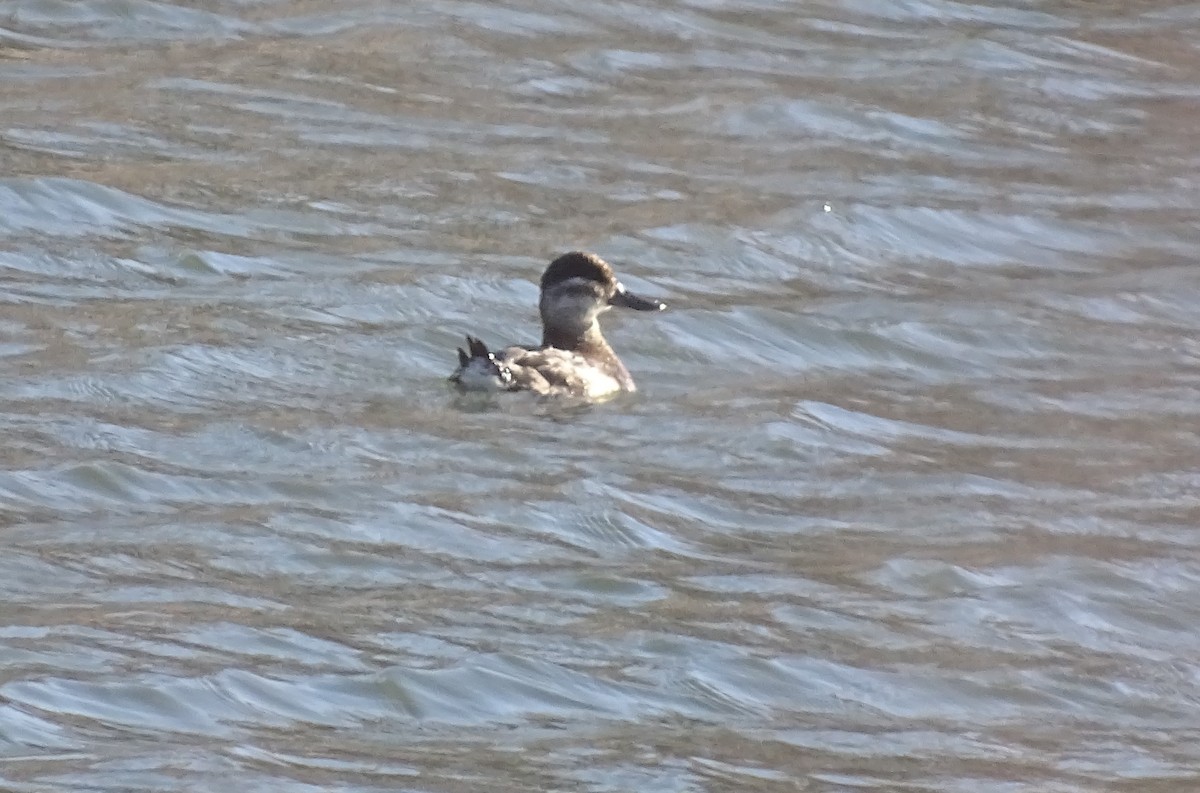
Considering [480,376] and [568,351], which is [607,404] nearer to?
[568,351]

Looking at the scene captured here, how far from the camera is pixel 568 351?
450 inches

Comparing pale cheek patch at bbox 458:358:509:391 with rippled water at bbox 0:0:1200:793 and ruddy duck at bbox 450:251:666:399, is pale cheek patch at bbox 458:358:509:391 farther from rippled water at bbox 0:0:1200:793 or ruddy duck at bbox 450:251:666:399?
rippled water at bbox 0:0:1200:793

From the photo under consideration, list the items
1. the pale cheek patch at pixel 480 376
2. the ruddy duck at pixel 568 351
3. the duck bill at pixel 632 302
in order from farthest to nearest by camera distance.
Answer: the duck bill at pixel 632 302 → the ruddy duck at pixel 568 351 → the pale cheek patch at pixel 480 376

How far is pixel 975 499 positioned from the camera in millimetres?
9719

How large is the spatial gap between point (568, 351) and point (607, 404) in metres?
0.51

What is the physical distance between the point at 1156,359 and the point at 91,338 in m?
4.69

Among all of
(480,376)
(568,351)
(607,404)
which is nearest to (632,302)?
(568,351)

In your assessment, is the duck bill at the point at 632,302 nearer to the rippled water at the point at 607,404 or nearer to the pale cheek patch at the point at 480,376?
the rippled water at the point at 607,404

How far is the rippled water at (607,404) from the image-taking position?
718 cm

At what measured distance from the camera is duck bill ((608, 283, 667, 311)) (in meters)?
11.9

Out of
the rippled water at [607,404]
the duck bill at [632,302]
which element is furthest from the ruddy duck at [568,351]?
the rippled water at [607,404]

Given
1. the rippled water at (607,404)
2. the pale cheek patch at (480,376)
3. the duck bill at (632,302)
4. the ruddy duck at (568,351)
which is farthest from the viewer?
the duck bill at (632,302)

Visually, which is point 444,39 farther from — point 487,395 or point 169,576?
point 169,576

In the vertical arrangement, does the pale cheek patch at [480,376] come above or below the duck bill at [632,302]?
below
